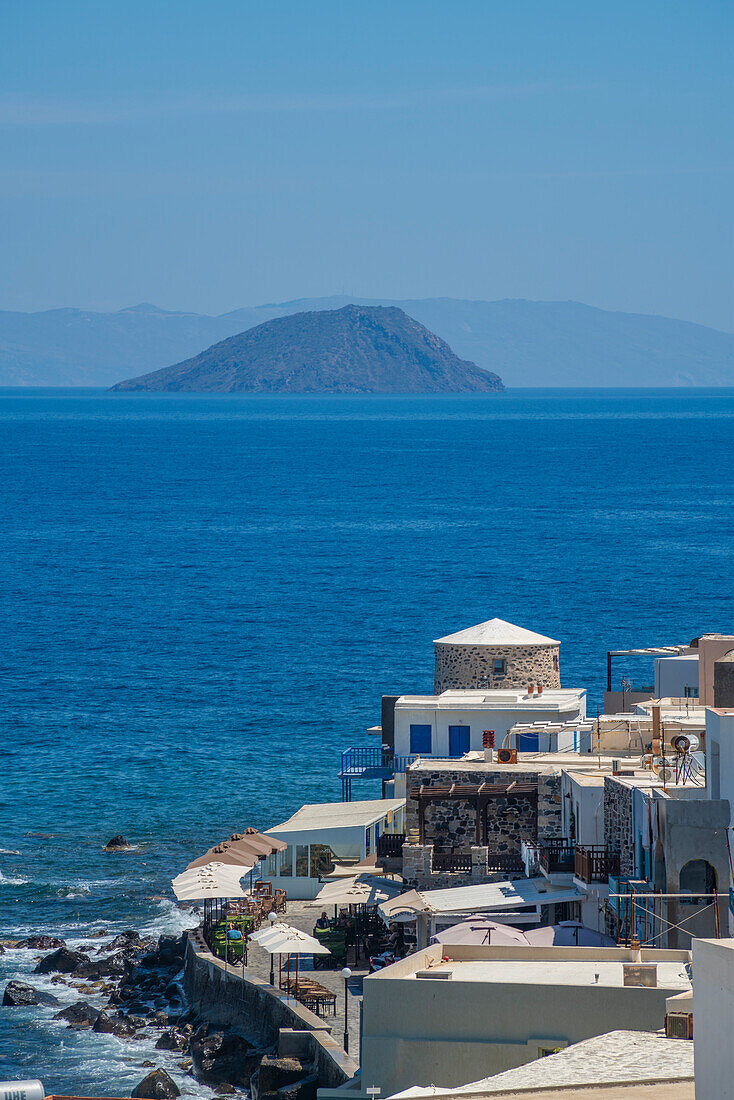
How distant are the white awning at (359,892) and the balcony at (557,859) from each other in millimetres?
4774

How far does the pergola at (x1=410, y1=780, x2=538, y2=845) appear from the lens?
35469mm

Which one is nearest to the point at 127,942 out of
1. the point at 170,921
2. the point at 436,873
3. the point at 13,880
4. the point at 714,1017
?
the point at 170,921

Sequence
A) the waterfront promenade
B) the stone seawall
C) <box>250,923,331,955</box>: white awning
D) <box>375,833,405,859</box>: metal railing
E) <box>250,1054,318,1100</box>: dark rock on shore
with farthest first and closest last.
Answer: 1. <box>375,833,405,859</box>: metal railing
2. <box>250,923,331,955</box>: white awning
3. the waterfront promenade
4. <box>250,1054,318,1100</box>: dark rock on shore
5. the stone seawall

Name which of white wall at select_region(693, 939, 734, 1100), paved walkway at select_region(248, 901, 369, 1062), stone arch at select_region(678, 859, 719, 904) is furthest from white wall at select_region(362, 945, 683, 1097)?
white wall at select_region(693, 939, 734, 1100)

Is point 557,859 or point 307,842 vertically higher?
point 557,859

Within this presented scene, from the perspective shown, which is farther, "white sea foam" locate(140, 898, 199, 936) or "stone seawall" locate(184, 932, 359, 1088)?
"white sea foam" locate(140, 898, 199, 936)

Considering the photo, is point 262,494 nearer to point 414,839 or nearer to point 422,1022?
point 414,839

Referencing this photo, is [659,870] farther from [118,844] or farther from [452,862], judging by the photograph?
[118,844]

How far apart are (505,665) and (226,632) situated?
50.2m

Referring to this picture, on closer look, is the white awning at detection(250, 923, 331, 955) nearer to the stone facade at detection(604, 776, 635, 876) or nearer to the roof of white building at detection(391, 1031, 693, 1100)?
the stone facade at detection(604, 776, 635, 876)

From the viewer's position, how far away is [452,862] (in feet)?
115

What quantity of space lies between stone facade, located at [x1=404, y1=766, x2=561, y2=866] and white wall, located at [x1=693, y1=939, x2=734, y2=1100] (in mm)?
21444

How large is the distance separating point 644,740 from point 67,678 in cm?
4979

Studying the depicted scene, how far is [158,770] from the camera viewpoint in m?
60.2
